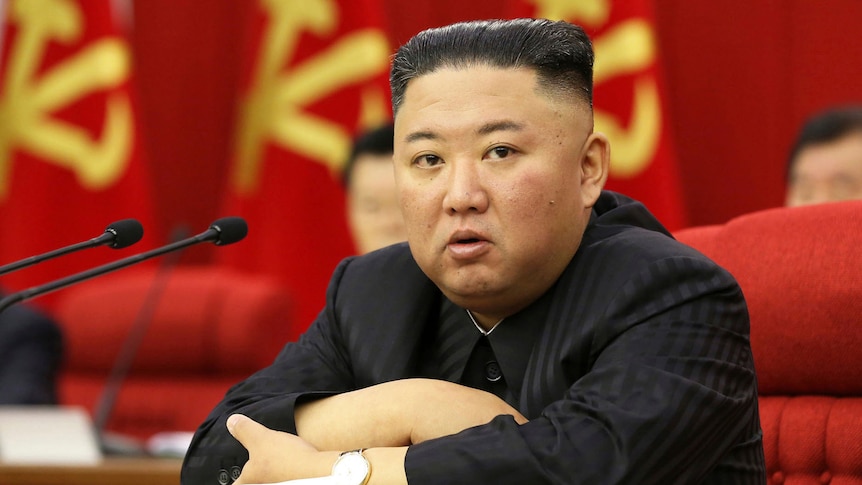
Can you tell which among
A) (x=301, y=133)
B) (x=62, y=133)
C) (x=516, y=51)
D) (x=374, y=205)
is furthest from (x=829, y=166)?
(x=62, y=133)

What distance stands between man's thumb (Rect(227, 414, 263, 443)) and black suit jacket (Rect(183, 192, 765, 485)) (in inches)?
1.3

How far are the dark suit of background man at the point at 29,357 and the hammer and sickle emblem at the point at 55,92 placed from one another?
25.8 inches

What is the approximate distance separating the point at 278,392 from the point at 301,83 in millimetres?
2839

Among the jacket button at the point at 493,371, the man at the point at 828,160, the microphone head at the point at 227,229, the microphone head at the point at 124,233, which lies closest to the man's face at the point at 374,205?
the man at the point at 828,160

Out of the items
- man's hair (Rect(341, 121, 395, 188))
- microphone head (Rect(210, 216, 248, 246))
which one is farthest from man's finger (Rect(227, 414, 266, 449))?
man's hair (Rect(341, 121, 395, 188))

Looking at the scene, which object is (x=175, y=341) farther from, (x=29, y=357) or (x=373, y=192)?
(x=373, y=192)

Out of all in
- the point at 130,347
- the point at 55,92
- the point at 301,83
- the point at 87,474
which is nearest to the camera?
the point at 87,474

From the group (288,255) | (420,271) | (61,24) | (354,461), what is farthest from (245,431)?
(61,24)

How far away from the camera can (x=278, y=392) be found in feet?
5.18

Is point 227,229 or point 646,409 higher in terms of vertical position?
point 227,229

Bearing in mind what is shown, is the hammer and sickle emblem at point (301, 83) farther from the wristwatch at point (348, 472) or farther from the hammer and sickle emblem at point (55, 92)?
the wristwatch at point (348, 472)

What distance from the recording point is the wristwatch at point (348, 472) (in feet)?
4.15

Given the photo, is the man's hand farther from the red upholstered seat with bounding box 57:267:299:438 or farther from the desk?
the red upholstered seat with bounding box 57:267:299:438

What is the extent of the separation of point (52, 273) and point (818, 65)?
2.92m
